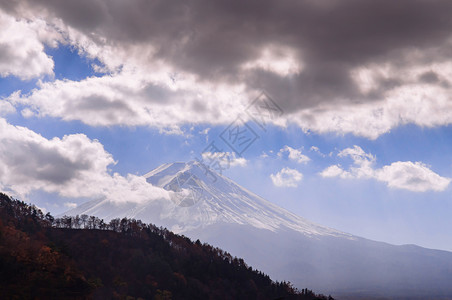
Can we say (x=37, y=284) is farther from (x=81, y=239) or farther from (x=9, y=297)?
(x=81, y=239)

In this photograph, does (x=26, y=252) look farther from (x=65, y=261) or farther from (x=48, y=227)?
(x=48, y=227)

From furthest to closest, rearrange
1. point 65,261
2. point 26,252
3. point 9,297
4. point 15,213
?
point 15,213 < point 65,261 < point 26,252 < point 9,297

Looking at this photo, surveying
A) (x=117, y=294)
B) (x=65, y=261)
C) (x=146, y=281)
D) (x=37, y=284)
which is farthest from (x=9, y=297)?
(x=146, y=281)

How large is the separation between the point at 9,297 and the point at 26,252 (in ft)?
83.9

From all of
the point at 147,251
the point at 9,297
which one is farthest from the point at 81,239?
the point at 9,297

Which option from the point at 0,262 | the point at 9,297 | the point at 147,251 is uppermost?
the point at 147,251

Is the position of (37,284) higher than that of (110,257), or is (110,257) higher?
(110,257)

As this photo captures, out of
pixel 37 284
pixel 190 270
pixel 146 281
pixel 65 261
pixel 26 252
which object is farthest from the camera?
pixel 190 270

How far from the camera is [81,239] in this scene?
193875mm

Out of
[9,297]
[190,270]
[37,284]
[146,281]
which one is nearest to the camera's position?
[9,297]

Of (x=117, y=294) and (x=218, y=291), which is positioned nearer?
(x=117, y=294)

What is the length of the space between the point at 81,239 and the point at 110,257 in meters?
19.6

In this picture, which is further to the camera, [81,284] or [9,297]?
[81,284]

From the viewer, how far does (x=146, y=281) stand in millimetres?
174875
